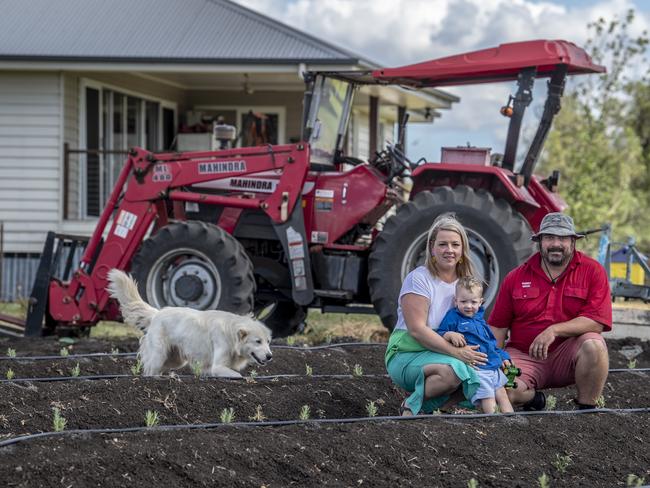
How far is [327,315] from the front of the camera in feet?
49.8

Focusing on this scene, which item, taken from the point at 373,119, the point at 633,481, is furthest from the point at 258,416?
the point at 373,119

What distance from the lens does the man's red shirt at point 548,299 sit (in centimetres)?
724

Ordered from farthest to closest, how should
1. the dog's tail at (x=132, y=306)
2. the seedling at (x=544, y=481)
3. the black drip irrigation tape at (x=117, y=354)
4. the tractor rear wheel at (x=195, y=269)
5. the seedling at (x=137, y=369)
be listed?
1. the tractor rear wheel at (x=195, y=269)
2. the black drip irrigation tape at (x=117, y=354)
3. the dog's tail at (x=132, y=306)
4. the seedling at (x=137, y=369)
5. the seedling at (x=544, y=481)

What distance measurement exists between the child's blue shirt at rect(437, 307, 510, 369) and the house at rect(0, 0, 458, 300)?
9.56 meters

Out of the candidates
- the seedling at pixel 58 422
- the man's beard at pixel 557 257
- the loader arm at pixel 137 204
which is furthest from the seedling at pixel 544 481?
the loader arm at pixel 137 204

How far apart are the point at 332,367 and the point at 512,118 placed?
308cm

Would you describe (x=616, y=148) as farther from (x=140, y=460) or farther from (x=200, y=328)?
(x=140, y=460)

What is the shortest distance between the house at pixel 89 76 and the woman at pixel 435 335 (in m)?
9.45

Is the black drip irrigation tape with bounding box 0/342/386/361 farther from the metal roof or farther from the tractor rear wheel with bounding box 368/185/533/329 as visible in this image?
the metal roof

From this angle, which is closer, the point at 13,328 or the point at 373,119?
the point at 13,328

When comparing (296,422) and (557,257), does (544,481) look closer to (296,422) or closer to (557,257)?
(296,422)

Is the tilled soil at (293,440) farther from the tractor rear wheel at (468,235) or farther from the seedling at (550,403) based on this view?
the tractor rear wheel at (468,235)

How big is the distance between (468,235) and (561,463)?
4.67 metres

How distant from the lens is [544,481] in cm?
544
